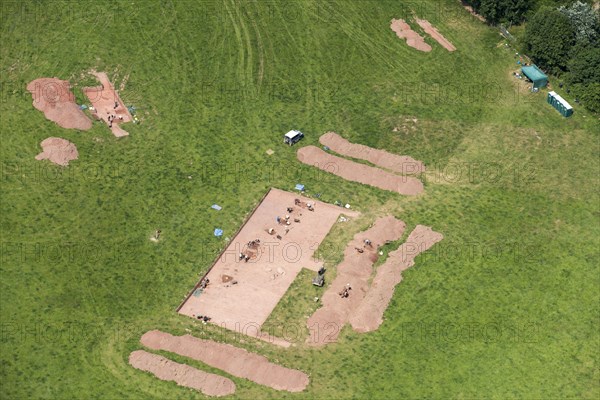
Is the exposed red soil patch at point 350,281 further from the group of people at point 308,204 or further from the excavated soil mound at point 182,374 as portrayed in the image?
the excavated soil mound at point 182,374

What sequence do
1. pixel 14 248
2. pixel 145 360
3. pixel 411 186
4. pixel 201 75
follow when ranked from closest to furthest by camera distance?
pixel 145 360 < pixel 14 248 < pixel 411 186 < pixel 201 75

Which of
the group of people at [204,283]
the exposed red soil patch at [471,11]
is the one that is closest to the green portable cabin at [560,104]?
the exposed red soil patch at [471,11]

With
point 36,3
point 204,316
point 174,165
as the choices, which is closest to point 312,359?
point 204,316

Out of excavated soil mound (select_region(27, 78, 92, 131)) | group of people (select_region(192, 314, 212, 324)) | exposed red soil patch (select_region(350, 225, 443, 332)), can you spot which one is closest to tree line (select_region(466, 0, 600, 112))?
exposed red soil patch (select_region(350, 225, 443, 332))

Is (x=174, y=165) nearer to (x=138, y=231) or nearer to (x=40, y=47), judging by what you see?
(x=138, y=231)

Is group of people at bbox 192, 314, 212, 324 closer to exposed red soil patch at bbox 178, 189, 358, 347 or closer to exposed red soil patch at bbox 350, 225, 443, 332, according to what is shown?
exposed red soil patch at bbox 178, 189, 358, 347

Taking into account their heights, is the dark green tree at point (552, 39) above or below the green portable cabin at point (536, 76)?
above
